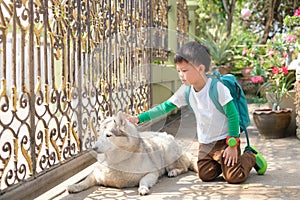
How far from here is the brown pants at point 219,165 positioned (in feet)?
11.3

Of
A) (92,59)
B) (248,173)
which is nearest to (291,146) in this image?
(248,173)

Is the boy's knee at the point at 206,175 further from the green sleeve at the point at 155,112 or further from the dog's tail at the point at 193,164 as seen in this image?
the green sleeve at the point at 155,112

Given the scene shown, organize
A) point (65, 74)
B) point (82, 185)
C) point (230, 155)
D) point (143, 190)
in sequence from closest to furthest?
1. point (143, 190)
2. point (82, 185)
3. point (230, 155)
4. point (65, 74)

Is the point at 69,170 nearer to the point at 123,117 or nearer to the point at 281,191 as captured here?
the point at 123,117

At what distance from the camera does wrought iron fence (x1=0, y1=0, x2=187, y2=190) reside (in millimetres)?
2777

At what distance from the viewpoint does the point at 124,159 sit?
335 centimetres

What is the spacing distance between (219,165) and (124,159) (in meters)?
0.82

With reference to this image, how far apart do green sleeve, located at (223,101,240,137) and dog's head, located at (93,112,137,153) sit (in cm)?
75

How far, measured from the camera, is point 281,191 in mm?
3211

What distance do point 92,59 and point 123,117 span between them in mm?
1148

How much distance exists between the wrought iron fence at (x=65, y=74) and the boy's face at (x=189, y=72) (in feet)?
2.98

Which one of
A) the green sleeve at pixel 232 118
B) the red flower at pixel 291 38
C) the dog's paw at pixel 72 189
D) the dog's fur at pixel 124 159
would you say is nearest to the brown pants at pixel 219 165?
the green sleeve at pixel 232 118

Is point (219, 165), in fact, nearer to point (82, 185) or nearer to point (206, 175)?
point (206, 175)

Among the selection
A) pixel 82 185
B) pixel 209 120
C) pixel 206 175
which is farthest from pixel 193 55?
pixel 82 185
